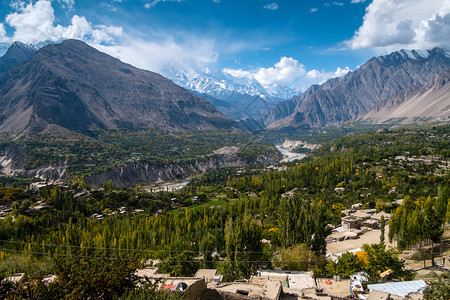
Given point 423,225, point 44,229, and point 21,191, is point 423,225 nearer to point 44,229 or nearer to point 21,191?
point 44,229

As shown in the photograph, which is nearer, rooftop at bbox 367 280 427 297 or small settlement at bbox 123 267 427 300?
small settlement at bbox 123 267 427 300

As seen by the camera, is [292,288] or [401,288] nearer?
[401,288]

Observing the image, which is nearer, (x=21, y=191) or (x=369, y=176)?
(x=21, y=191)

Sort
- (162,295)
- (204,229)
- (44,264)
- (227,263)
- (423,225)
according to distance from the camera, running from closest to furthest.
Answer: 1. (162,295)
2. (227,263)
3. (423,225)
4. (44,264)
5. (204,229)

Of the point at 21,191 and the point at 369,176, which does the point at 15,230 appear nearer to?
the point at 21,191

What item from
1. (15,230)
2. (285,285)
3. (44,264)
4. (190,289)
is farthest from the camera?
(15,230)

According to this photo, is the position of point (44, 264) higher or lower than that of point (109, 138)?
lower

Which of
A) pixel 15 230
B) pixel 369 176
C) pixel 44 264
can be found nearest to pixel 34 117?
pixel 15 230

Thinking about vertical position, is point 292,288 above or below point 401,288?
below

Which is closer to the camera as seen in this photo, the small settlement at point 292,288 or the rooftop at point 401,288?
the small settlement at point 292,288

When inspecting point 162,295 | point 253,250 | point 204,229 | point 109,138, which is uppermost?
point 109,138
